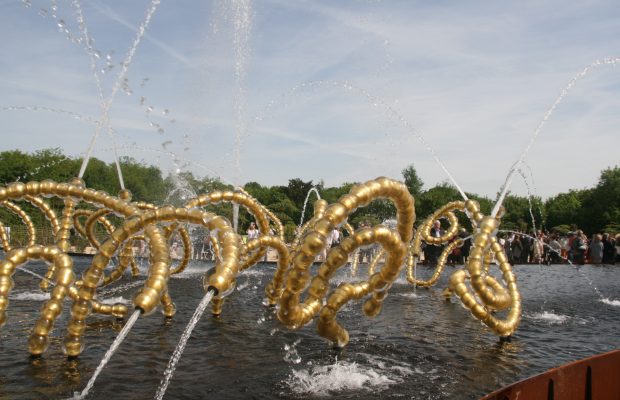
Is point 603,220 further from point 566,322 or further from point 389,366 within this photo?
point 389,366

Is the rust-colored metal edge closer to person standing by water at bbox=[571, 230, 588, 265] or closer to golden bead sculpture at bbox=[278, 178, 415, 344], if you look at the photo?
golden bead sculpture at bbox=[278, 178, 415, 344]

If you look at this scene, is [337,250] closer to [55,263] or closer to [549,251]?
[55,263]

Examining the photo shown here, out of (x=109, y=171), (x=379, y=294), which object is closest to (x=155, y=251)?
(x=379, y=294)

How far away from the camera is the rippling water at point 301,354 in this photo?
590cm

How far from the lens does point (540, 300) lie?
13930 mm

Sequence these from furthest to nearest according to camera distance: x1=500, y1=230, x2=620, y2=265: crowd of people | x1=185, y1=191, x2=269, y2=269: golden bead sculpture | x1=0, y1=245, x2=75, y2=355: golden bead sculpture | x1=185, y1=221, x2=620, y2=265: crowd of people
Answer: x1=500, y1=230, x2=620, y2=265: crowd of people
x1=185, y1=221, x2=620, y2=265: crowd of people
x1=185, y1=191, x2=269, y2=269: golden bead sculpture
x1=0, y1=245, x2=75, y2=355: golden bead sculpture

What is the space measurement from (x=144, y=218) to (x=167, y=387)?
74.0 inches

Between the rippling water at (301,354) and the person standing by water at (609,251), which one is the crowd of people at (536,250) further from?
the rippling water at (301,354)

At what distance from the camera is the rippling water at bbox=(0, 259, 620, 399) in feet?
19.4

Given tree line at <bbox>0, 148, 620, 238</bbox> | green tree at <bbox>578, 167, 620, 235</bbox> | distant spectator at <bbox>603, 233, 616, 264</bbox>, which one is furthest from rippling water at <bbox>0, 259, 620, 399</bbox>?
green tree at <bbox>578, 167, 620, 235</bbox>

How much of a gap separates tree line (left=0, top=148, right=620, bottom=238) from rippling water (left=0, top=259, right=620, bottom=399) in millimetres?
38908

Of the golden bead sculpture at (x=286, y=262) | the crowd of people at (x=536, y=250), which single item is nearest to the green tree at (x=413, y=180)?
the crowd of people at (x=536, y=250)

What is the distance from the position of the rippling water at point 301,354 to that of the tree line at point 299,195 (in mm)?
38908

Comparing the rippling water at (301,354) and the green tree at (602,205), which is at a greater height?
the green tree at (602,205)
